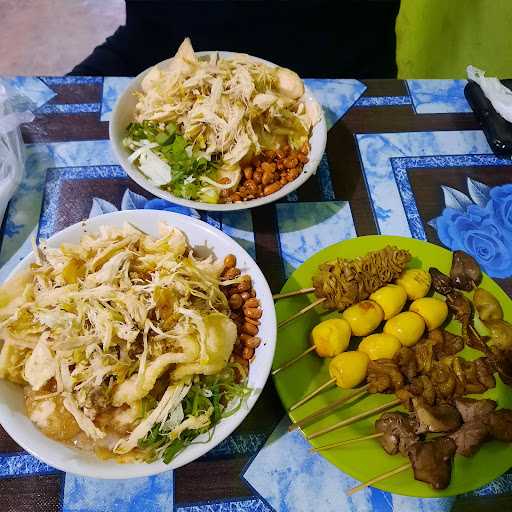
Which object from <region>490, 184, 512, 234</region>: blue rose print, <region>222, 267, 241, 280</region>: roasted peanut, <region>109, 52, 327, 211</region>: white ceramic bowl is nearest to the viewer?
<region>222, 267, 241, 280</region>: roasted peanut

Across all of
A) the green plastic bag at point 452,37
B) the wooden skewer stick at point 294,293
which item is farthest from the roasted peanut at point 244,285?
the green plastic bag at point 452,37

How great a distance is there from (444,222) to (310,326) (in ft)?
2.67

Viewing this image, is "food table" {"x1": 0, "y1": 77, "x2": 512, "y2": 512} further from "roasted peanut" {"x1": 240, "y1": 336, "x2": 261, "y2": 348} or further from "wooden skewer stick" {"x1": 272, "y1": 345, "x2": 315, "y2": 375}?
"roasted peanut" {"x1": 240, "y1": 336, "x2": 261, "y2": 348}

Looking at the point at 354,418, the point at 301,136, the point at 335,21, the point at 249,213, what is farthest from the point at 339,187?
the point at 335,21

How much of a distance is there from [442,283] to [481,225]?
1.66ft

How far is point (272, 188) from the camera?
6.54ft

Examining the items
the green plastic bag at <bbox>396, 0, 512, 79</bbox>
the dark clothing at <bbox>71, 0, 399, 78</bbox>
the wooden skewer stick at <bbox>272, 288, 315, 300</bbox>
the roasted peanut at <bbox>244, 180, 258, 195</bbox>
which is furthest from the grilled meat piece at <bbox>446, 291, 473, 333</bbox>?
A: the green plastic bag at <bbox>396, 0, 512, 79</bbox>

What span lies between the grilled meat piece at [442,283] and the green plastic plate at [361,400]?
2.9 inches

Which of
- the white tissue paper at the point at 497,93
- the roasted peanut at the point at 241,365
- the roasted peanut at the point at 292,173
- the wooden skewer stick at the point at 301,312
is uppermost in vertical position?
the white tissue paper at the point at 497,93

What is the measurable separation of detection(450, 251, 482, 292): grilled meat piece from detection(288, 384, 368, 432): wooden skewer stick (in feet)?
1.73

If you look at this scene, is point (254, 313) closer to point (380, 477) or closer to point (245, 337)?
point (245, 337)

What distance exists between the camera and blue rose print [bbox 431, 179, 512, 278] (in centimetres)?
208

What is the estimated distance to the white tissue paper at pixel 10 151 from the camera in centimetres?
204

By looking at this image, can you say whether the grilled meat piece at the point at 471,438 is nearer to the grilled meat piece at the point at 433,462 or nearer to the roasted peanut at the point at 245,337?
the grilled meat piece at the point at 433,462
